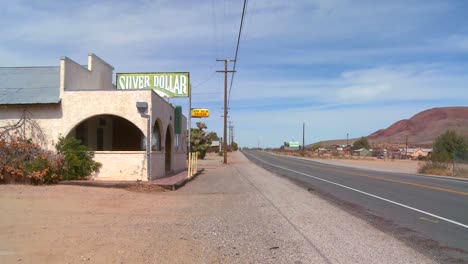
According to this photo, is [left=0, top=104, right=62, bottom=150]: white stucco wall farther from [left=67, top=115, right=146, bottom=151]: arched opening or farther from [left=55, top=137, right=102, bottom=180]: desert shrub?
[left=67, top=115, right=146, bottom=151]: arched opening

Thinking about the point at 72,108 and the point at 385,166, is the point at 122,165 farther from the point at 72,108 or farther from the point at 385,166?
the point at 385,166

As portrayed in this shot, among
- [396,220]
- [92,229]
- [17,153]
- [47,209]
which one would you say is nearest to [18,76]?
[17,153]

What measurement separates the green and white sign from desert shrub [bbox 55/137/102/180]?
1062 cm

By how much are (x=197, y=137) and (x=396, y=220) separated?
173 feet

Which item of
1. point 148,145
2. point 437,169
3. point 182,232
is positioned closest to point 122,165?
point 148,145

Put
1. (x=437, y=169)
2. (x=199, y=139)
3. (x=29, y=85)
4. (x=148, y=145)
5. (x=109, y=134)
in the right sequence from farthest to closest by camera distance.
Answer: (x=199, y=139) < (x=437, y=169) < (x=109, y=134) < (x=29, y=85) < (x=148, y=145)

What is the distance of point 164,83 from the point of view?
30422 millimetres

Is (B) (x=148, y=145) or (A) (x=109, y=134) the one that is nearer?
(B) (x=148, y=145)

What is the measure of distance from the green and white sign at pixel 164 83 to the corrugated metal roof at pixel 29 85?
26.2ft

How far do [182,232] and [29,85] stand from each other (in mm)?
14493

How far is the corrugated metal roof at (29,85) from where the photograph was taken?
20172mm

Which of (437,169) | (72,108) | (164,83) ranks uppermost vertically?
(164,83)

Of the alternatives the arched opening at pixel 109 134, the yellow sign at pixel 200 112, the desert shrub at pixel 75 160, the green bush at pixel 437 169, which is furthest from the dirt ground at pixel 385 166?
the desert shrub at pixel 75 160

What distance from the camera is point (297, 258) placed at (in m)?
7.70
